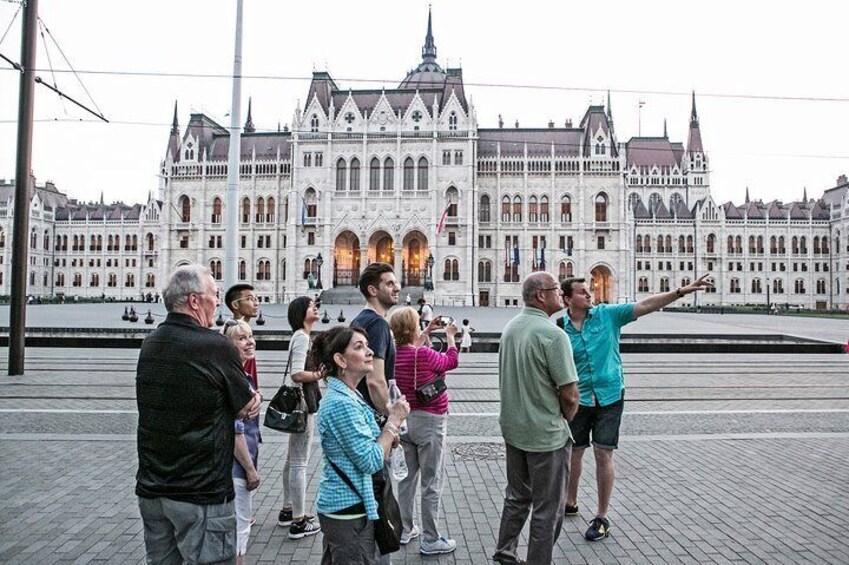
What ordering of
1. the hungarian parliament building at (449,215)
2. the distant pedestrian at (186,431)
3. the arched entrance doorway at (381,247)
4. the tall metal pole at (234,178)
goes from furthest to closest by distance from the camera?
the arched entrance doorway at (381,247), the hungarian parliament building at (449,215), the tall metal pole at (234,178), the distant pedestrian at (186,431)

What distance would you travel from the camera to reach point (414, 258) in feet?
197

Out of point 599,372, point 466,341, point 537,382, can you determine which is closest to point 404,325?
point 537,382

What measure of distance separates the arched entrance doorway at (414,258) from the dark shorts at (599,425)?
52319mm

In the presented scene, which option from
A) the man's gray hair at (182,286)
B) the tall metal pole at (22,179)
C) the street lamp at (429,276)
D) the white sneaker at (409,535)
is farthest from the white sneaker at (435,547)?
the street lamp at (429,276)

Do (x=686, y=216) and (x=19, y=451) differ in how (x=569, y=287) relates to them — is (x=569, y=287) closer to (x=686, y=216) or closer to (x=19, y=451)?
(x=19, y=451)

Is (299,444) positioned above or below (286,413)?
below

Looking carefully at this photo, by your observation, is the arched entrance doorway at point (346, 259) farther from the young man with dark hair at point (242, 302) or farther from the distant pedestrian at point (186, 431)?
the distant pedestrian at point (186, 431)

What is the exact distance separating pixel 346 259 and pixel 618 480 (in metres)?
54.6

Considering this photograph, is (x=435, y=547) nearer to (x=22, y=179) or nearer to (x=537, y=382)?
(x=537, y=382)

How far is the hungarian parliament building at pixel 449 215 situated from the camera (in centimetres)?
5694

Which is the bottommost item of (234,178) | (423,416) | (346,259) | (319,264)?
(423,416)

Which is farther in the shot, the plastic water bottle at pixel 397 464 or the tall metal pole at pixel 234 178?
the tall metal pole at pixel 234 178

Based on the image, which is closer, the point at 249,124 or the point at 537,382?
the point at 537,382

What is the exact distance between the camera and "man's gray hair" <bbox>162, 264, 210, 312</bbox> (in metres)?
2.96
